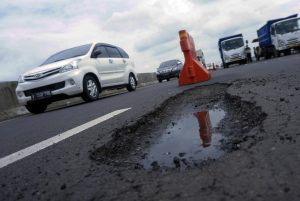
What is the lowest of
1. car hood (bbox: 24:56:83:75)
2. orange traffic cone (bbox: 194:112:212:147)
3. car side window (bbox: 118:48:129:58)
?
orange traffic cone (bbox: 194:112:212:147)

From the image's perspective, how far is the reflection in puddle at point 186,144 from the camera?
260 cm

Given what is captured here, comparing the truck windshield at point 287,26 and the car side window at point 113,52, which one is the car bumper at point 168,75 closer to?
the truck windshield at point 287,26

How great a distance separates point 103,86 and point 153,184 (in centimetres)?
910

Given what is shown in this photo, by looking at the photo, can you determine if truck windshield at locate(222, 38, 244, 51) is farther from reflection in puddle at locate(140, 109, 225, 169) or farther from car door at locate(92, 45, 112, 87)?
reflection in puddle at locate(140, 109, 225, 169)

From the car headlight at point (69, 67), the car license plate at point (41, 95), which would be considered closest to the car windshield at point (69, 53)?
the car headlight at point (69, 67)

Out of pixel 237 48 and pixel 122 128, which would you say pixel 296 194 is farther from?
pixel 237 48

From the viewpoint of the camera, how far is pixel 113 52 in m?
12.3

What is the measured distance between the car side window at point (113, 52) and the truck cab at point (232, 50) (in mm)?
18539

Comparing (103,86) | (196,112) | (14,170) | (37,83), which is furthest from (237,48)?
(14,170)

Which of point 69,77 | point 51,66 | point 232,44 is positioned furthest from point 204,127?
point 232,44

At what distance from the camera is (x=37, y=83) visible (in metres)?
9.55

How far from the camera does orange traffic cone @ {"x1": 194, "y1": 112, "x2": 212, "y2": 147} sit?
306 cm

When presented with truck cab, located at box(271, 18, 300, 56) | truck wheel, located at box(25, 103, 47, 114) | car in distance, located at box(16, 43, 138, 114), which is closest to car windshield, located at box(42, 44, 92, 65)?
car in distance, located at box(16, 43, 138, 114)

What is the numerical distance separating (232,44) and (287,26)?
205 inches
